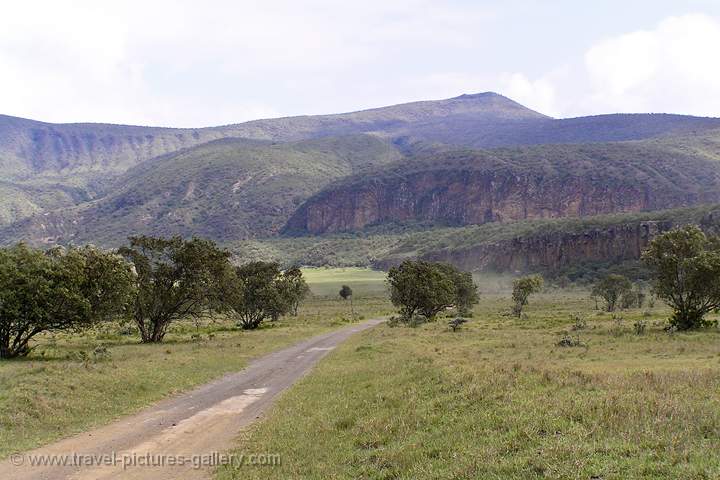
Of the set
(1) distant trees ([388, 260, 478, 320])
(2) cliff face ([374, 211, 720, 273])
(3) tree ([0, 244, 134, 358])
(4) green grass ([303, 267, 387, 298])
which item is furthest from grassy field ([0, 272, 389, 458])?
(2) cliff face ([374, 211, 720, 273])

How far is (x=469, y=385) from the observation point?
14672mm

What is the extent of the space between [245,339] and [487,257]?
512 feet

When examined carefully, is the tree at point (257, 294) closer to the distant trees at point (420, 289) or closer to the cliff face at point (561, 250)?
the distant trees at point (420, 289)

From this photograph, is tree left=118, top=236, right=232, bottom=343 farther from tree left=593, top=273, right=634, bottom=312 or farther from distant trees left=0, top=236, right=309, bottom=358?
tree left=593, top=273, right=634, bottom=312

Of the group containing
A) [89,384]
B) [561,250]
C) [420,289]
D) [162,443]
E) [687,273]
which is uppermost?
[687,273]

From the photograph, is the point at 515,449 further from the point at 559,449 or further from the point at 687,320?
the point at 687,320

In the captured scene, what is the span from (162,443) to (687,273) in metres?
43.1

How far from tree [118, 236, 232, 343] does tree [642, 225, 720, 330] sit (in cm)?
3677

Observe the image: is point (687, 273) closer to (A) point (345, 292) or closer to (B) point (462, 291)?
(B) point (462, 291)

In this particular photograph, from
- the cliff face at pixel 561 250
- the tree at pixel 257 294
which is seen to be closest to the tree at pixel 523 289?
the tree at pixel 257 294

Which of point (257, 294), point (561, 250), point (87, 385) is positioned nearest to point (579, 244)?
point (561, 250)

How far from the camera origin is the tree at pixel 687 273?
4247cm

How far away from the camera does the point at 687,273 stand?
1709 inches

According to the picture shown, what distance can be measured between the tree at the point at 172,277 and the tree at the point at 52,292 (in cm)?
734
